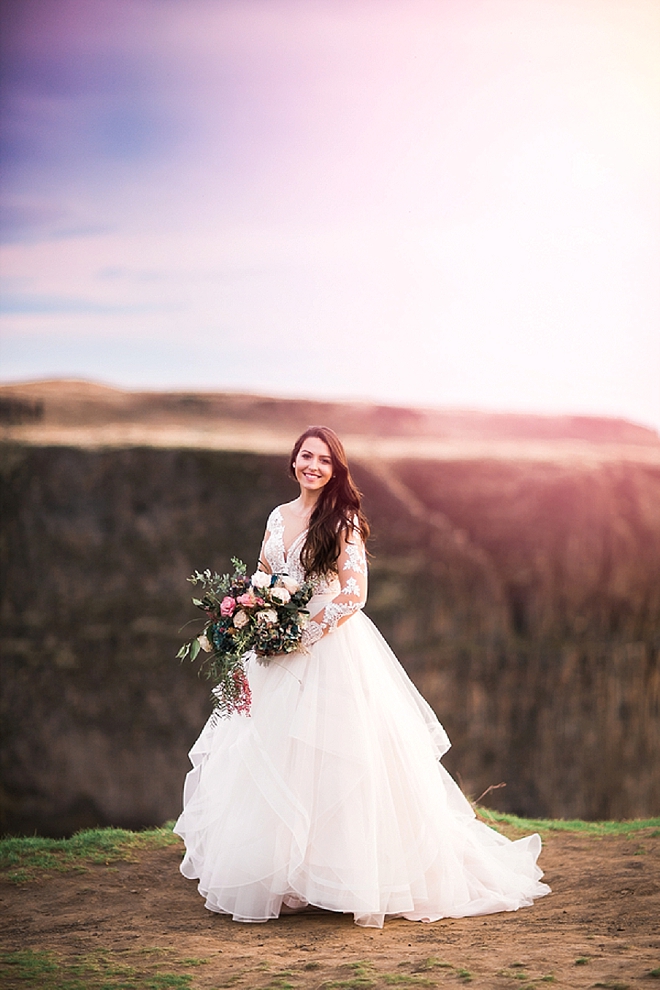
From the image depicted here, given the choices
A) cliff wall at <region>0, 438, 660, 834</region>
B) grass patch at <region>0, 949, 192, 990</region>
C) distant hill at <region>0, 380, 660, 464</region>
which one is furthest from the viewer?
distant hill at <region>0, 380, 660, 464</region>

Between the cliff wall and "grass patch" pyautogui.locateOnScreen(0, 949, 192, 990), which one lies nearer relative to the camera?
"grass patch" pyautogui.locateOnScreen(0, 949, 192, 990)

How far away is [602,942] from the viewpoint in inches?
176

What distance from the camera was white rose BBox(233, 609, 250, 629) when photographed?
16.3ft

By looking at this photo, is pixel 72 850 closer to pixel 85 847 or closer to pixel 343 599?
pixel 85 847

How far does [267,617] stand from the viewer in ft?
16.2

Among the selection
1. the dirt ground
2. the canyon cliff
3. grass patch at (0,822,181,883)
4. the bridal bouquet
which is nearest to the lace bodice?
the bridal bouquet

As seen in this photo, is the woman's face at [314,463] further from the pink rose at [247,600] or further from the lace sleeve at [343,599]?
the pink rose at [247,600]

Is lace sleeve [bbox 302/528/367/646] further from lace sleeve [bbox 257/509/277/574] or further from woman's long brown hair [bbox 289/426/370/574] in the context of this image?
lace sleeve [bbox 257/509/277/574]

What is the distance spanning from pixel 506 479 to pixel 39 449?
13396 mm

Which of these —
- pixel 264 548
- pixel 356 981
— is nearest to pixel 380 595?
pixel 264 548

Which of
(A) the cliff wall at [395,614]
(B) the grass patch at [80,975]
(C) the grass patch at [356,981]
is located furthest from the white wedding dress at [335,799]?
(A) the cliff wall at [395,614]

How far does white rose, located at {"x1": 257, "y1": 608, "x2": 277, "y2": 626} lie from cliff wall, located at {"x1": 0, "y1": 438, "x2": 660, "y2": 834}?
18108mm

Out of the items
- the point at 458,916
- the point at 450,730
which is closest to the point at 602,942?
the point at 458,916

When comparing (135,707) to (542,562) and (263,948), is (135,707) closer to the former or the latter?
(542,562)
